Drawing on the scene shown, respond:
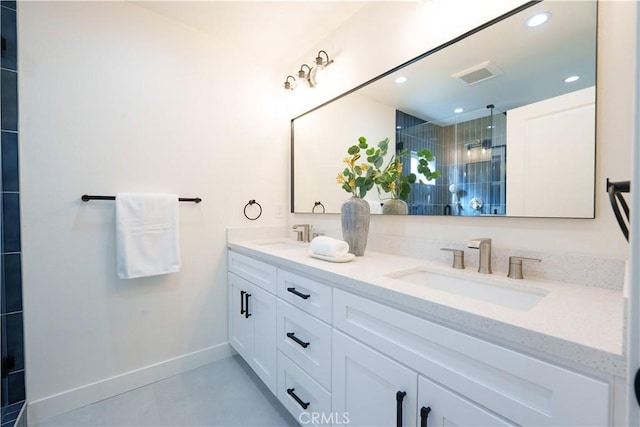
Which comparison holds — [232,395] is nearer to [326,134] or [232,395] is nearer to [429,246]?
[429,246]

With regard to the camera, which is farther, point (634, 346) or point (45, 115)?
point (45, 115)

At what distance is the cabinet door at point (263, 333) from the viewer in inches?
54.9

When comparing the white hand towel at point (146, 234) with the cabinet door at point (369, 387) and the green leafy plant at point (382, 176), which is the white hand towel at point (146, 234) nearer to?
the green leafy plant at point (382, 176)

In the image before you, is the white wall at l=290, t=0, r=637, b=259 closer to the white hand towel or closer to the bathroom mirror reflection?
the bathroom mirror reflection

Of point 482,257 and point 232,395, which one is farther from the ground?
point 482,257

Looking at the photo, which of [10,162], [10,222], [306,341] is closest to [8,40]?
[10,162]

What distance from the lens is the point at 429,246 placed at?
1310 mm

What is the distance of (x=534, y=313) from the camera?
25.2 inches

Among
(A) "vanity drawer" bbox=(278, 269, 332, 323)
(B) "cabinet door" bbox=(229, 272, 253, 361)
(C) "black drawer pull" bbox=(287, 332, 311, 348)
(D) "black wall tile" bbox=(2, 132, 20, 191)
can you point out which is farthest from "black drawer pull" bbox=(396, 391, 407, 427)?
(D) "black wall tile" bbox=(2, 132, 20, 191)

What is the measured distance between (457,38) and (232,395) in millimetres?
2155

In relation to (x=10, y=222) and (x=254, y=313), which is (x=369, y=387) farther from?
(x=10, y=222)

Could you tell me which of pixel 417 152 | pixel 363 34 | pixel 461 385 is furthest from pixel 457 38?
pixel 461 385

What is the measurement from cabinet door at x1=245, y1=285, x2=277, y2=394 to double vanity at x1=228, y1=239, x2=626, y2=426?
0.04 ft

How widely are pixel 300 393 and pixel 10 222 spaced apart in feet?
5.22
